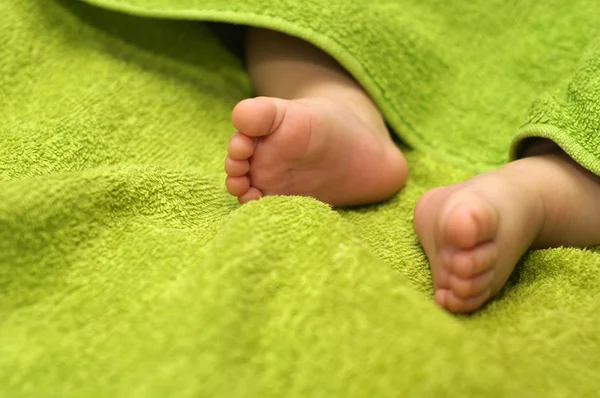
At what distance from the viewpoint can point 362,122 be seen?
0.76 meters

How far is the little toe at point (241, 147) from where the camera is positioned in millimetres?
644

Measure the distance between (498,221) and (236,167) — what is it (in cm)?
26

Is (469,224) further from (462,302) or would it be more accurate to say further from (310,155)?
(310,155)

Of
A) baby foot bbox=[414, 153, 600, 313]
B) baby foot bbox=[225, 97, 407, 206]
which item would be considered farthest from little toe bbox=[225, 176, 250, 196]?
baby foot bbox=[414, 153, 600, 313]

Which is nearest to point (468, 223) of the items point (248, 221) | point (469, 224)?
point (469, 224)

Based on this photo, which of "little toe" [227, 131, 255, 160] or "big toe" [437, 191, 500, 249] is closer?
"big toe" [437, 191, 500, 249]

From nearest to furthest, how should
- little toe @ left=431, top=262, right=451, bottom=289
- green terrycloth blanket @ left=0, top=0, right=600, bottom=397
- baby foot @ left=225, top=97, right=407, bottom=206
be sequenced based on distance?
green terrycloth blanket @ left=0, top=0, right=600, bottom=397 → little toe @ left=431, top=262, right=451, bottom=289 → baby foot @ left=225, top=97, right=407, bottom=206

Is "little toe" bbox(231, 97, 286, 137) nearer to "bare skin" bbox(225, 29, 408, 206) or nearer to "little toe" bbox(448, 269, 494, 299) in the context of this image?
"bare skin" bbox(225, 29, 408, 206)

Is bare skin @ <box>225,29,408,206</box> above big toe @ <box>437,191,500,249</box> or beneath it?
beneath

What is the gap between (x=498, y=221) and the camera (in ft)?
1.79

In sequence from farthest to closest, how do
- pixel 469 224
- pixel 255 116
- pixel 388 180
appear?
pixel 388 180 < pixel 255 116 < pixel 469 224

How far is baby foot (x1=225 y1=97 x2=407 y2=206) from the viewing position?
65cm

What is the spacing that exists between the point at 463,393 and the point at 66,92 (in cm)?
60

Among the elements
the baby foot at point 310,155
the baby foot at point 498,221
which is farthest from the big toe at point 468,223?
the baby foot at point 310,155
